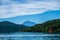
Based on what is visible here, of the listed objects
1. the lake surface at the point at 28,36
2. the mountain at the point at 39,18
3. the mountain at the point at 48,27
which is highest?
the mountain at the point at 39,18

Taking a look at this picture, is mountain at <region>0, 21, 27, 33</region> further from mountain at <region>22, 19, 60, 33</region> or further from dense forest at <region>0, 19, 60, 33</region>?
mountain at <region>22, 19, 60, 33</region>

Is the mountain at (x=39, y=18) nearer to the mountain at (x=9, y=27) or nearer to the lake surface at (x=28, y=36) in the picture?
the mountain at (x=9, y=27)

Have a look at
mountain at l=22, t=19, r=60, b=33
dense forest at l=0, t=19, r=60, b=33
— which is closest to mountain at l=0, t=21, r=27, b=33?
dense forest at l=0, t=19, r=60, b=33

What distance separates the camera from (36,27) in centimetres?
168

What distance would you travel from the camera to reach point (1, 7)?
1.69 metres

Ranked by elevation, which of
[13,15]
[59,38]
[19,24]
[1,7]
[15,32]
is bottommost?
[59,38]

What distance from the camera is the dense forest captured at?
5.54 feet

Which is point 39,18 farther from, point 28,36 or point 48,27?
point 28,36

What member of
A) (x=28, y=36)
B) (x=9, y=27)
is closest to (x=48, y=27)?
(x=28, y=36)

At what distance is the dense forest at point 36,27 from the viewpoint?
169cm

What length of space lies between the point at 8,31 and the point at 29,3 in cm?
48

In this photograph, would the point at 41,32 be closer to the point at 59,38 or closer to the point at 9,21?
the point at 59,38

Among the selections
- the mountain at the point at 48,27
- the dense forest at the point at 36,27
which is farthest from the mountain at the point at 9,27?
the mountain at the point at 48,27

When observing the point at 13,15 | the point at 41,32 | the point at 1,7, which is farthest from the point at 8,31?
the point at 41,32
